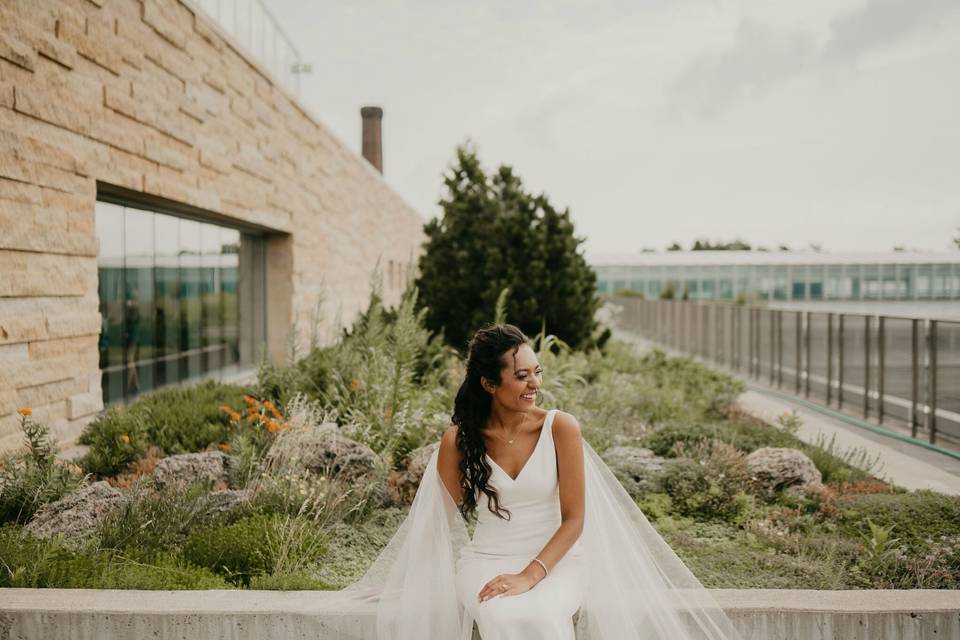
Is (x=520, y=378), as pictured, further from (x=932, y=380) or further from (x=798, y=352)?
(x=798, y=352)

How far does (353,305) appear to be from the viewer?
730 inches

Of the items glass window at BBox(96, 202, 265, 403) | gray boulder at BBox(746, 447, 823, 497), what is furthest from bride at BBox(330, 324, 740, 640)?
glass window at BBox(96, 202, 265, 403)

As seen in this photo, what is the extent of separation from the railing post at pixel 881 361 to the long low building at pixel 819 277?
24.7 m

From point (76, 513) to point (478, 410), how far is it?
2.75 m

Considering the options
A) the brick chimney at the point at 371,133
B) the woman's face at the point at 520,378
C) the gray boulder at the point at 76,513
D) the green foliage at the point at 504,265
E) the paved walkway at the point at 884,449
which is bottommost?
the paved walkway at the point at 884,449

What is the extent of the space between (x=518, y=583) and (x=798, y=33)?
55.2 feet

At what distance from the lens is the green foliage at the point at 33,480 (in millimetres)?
4973

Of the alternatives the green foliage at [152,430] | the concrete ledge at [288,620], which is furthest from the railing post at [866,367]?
the green foliage at [152,430]

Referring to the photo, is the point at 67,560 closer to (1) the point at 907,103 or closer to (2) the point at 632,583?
(2) the point at 632,583

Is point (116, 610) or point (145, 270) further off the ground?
point (145, 270)

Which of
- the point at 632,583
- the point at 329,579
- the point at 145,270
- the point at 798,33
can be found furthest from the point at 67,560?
the point at 798,33

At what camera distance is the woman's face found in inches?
135

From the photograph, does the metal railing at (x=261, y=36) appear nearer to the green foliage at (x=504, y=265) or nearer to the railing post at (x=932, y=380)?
the green foliage at (x=504, y=265)

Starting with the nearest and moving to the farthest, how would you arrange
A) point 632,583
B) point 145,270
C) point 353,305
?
point 632,583 → point 145,270 → point 353,305
